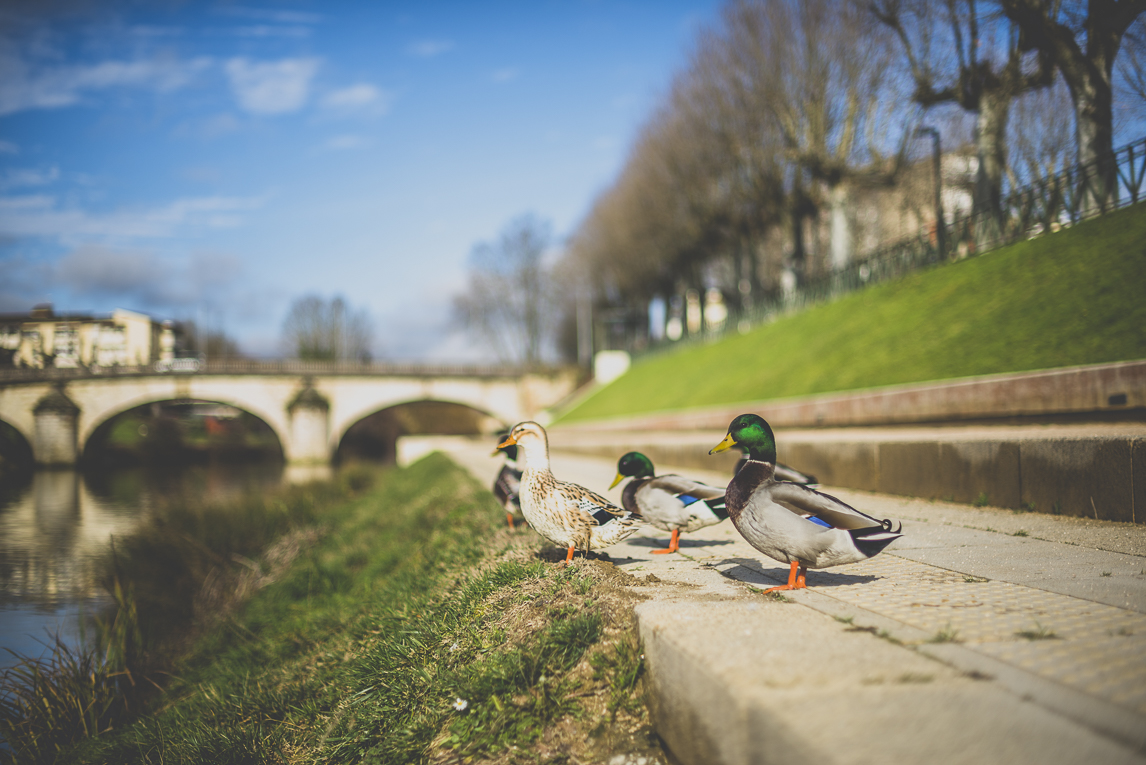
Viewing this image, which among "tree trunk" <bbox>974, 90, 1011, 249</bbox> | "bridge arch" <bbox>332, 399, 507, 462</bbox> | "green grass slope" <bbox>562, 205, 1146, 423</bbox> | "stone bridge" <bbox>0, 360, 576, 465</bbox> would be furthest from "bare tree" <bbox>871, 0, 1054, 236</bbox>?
"bridge arch" <bbox>332, 399, 507, 462</bbox>

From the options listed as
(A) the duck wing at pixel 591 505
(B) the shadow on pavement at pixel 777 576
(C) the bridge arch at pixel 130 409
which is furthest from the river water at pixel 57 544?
(C) the bridge arch at pixel 130 409

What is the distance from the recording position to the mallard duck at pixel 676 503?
4324 mm

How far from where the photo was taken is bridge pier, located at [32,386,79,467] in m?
44.9

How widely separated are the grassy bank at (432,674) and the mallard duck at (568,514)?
0.17 meters

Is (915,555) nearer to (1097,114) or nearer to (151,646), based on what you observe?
(151,646)

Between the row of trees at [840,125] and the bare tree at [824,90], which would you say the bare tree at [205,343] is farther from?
the bare tree at [824,90]

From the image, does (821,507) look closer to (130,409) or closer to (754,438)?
(754,438)

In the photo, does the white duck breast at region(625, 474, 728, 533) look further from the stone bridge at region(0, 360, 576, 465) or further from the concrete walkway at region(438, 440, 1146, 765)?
the stone bridge at region(0, 360, 576, 465)

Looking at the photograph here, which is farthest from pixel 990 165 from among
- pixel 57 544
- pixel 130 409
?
pixel 130 409

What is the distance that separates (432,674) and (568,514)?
1041mm

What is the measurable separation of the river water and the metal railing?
46.6ft

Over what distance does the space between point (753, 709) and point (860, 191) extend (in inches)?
1029

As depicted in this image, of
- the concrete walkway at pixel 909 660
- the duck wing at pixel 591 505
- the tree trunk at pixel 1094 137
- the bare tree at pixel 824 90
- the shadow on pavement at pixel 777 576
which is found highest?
the bare tree at pixel 824 90

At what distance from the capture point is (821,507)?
3162 mm
